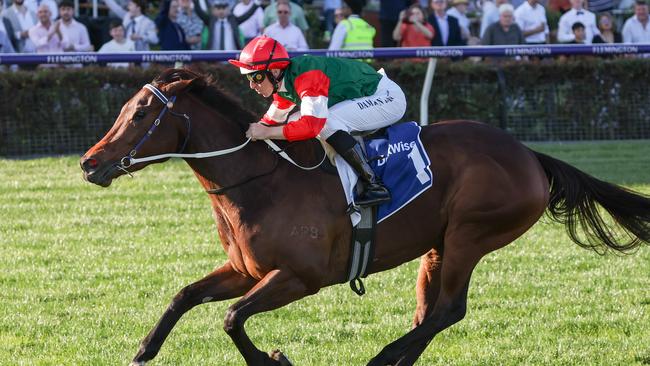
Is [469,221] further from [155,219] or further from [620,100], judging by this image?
[620,100]

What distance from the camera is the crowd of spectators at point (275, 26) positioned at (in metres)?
14.2

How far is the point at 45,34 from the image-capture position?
46.4 ft

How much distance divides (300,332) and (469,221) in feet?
4.31

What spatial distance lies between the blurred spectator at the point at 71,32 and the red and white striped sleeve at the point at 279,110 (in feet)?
27.9

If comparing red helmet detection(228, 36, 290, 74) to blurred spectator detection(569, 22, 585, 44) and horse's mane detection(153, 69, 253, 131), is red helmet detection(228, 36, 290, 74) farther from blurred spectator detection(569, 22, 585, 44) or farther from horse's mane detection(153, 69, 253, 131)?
blurred spectator detection(569, 22, 585, 44)

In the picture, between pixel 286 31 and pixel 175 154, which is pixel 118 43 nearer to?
pixel 286 31

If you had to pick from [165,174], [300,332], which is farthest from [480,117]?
[300,332]

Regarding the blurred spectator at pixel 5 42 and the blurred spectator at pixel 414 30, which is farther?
the blurred spectator at pixel 414 30

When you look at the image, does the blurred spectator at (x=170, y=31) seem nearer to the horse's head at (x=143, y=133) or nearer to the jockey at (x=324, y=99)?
the jockey at (x=324, y=99)

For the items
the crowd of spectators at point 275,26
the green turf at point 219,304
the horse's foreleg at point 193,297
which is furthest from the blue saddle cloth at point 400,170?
the crowd of spectators at point 275,26

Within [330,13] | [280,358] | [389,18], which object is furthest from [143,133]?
[330,13]

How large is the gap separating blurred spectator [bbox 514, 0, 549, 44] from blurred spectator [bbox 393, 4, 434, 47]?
5.15ft

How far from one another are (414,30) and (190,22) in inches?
116

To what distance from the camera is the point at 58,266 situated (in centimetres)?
864
